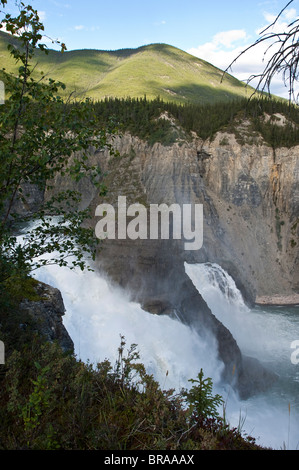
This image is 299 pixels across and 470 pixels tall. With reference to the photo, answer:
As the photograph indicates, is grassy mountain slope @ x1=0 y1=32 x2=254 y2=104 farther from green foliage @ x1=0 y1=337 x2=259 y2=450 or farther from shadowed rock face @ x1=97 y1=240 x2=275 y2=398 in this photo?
green foliage @ x1=0 y1=337 x2=259 y2=450

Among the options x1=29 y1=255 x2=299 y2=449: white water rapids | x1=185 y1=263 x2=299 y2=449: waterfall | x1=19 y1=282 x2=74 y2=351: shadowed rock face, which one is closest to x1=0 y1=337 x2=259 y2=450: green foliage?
x1=19 y1=282 x2=74 y2=351: shadowed rock face

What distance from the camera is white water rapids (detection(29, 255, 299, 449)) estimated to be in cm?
1312

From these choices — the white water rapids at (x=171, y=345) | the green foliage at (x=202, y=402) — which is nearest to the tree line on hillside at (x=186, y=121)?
the white water rapids at (x=171, y=345)

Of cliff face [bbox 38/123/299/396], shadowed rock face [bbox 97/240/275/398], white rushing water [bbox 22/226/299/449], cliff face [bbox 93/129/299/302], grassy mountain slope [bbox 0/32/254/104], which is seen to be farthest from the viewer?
grassy mountain slope [bbox 0/32/254/104]

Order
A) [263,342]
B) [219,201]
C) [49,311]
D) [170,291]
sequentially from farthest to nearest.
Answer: [219,201], [263,342], [170,291], [49,311]

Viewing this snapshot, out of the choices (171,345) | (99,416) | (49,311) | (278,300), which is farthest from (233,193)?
(99,416)

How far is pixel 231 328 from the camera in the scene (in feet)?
74.0

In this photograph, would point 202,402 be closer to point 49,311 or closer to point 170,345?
point 49,311

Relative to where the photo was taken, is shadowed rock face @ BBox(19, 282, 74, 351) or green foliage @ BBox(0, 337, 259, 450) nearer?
green foliage @ BBox(0, 337, 259, 450)

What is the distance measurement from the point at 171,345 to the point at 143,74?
108243 mm

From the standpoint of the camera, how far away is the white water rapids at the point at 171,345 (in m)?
13.1

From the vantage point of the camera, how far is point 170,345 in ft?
50.3
